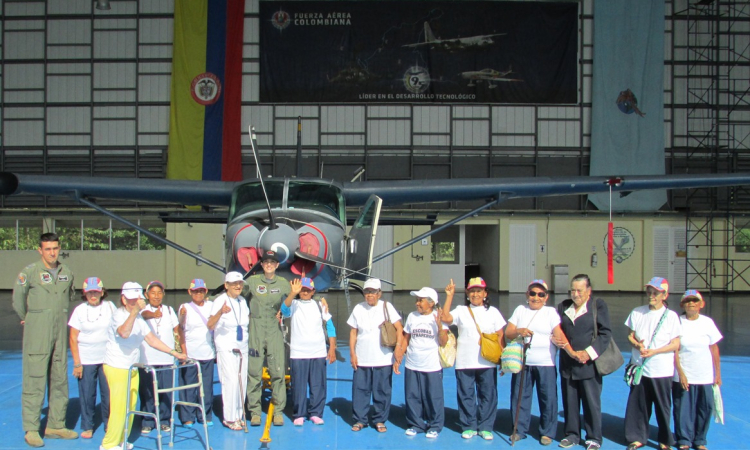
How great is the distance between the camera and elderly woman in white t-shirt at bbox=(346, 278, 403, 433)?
18.5 ft

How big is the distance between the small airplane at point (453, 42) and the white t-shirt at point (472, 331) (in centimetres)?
1779

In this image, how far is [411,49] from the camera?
21641mm

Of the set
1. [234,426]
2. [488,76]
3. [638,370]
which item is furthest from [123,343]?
[488,76]

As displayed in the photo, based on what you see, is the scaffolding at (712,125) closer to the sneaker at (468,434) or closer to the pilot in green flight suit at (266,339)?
the sneaker at (468,434)

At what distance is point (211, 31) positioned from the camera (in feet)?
70.2

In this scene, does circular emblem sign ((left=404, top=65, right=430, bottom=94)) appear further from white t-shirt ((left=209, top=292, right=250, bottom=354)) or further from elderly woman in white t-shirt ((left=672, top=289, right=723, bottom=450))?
elderly woman in white t-shirt ((left=672, top=289, right=723, bottom=450))

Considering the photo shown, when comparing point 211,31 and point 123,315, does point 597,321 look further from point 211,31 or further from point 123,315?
point 211,31

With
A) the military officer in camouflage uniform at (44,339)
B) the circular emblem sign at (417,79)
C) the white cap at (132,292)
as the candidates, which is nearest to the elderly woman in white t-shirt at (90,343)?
the military officer in camouflage uniform at (44,339)

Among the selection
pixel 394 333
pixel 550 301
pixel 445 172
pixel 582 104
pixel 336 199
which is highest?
pixel 582 104

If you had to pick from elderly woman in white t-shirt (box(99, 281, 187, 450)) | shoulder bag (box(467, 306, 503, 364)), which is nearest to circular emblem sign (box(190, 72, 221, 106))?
elderly woman in white t-shirt (box(99, 281, 187, 450))

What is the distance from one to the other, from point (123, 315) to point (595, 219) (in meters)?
19.9

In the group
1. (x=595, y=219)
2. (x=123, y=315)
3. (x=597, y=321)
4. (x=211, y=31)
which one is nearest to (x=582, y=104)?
(x=595, y=219)

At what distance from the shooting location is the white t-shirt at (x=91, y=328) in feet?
17.5

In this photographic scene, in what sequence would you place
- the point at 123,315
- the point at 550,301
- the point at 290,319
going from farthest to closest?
1. the point at 550,301
2. the point at 290,319
3. the point at 123,315
